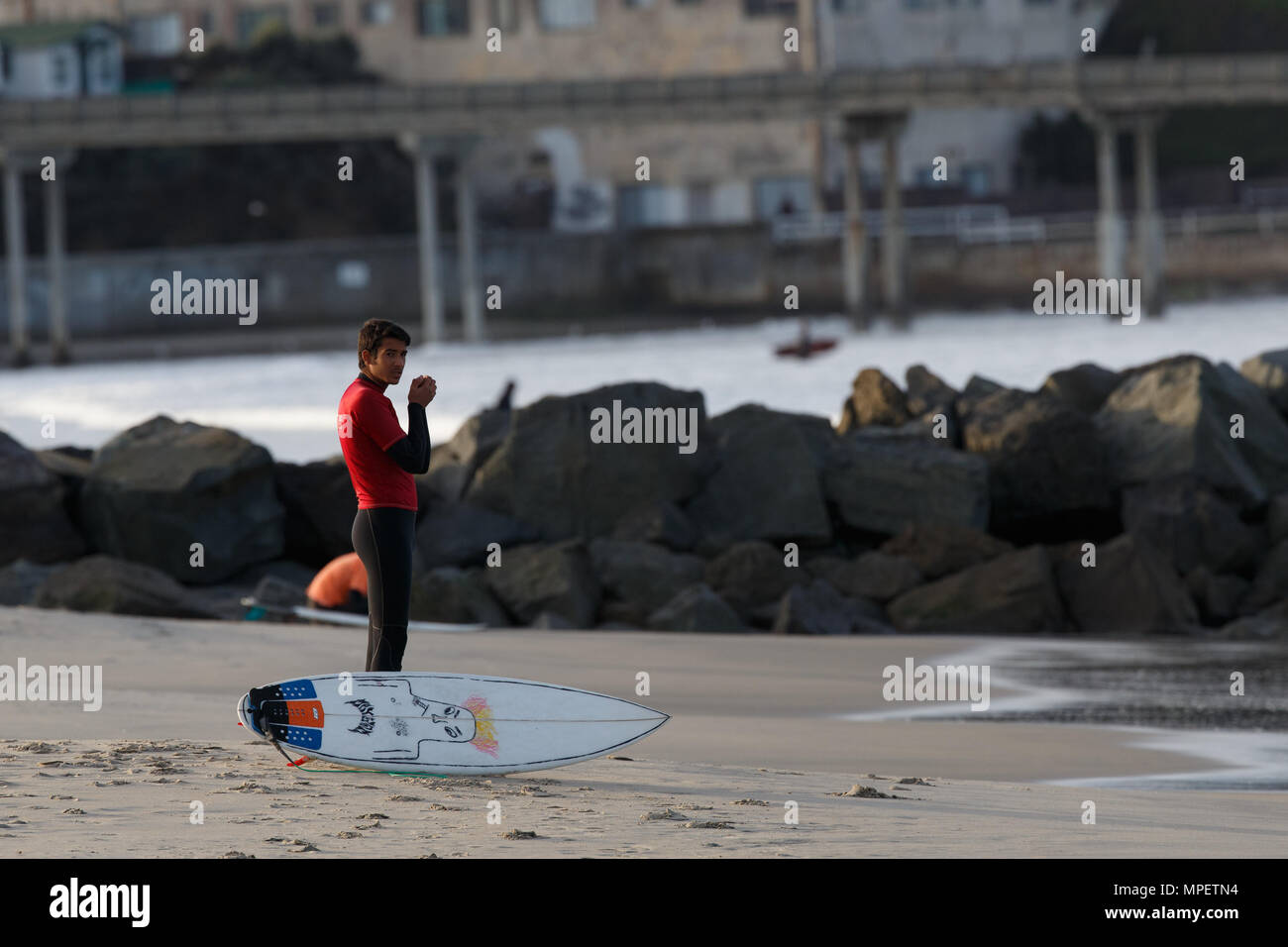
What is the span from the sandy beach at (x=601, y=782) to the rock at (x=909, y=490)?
17.4ft

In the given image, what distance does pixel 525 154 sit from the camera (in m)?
61.1

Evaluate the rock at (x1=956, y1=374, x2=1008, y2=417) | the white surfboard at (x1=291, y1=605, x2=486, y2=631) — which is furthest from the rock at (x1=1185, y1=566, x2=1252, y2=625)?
the white surfboard at (x1=291, y1=605, x2=486, y2=631)

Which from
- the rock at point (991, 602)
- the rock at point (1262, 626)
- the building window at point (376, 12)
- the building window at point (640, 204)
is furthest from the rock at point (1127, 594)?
the building window at point (376, 12)

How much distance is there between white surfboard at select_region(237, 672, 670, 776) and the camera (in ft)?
26.7

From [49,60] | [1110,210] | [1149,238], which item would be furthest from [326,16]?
[1149,238]

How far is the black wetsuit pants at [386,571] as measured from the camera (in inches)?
323

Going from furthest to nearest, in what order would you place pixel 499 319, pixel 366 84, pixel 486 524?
pixel 366 84 < pixel 499 319 < pixel 486 524

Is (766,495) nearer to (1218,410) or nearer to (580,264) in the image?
(1218,410)

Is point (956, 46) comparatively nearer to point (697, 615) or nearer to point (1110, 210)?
point (1110, 210)

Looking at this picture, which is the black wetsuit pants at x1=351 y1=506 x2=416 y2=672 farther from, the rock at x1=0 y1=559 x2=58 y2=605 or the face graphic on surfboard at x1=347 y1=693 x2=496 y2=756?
the rock at x1=0 y1=559 x2=58 y2=605

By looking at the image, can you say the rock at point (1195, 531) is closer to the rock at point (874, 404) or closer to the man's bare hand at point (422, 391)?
the rock at point (874, 404)

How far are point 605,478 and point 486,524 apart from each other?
1290mm

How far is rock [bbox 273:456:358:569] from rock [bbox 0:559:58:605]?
2431 millimetres
